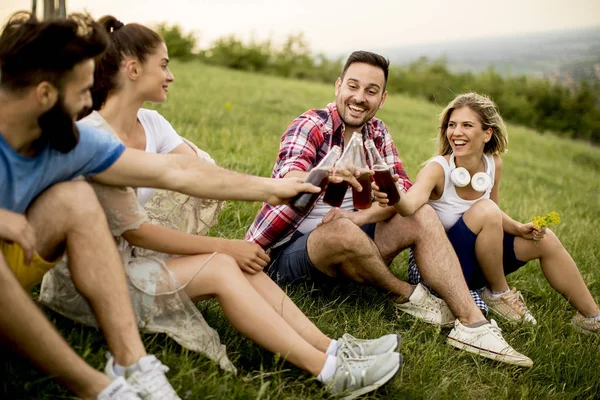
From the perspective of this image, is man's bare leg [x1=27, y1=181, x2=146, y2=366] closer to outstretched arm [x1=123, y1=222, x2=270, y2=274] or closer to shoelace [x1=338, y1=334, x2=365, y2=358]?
outstretched arm [x1=123, y1=222, x2=270, y2=274]

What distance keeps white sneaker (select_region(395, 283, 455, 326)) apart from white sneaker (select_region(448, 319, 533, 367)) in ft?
0.52

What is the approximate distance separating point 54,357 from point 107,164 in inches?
29.9

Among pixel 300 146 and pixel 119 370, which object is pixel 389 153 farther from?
pixel 119 370

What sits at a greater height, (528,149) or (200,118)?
(200,118)

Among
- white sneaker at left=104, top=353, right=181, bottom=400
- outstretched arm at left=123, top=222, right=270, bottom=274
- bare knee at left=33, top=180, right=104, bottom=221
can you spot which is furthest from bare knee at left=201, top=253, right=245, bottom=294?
bare knee at left=33, top=180, right=104, bottom=221

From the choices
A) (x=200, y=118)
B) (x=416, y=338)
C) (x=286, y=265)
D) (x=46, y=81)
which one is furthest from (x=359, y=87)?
(x=200, y=118)

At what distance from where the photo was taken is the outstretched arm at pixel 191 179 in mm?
2457

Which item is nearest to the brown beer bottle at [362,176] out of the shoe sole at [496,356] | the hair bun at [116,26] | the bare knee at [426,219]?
the bare knee at [426,219]

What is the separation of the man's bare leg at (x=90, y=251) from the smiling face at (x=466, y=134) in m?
2.36

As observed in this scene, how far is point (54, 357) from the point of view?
2037mm

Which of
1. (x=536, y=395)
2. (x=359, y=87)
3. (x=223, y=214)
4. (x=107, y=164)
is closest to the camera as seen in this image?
(x=107, y=164)

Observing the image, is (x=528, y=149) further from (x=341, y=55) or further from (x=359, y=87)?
(x=341, y=55)

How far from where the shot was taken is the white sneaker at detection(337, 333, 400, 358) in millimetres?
2738

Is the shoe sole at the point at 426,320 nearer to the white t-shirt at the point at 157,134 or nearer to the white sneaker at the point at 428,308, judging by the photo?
the white sneaker at the point at 428,308
